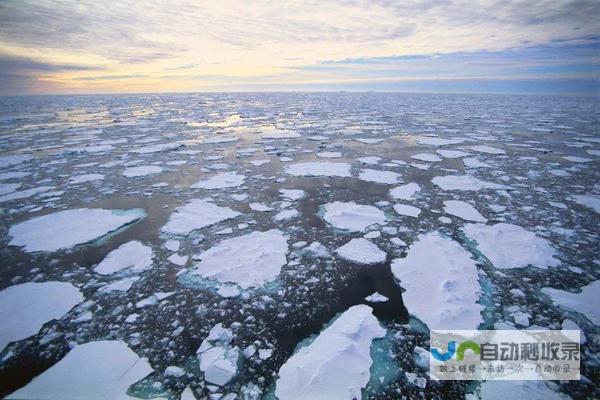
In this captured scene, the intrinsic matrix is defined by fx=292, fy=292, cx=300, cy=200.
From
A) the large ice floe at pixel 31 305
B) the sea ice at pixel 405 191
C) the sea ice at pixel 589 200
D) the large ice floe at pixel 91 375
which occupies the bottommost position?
the sea ice at pixel 405 191

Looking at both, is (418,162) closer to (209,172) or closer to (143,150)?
(209,172)

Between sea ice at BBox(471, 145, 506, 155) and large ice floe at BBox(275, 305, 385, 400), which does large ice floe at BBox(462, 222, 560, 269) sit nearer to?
large ice floe at BBox(275, 305, 385, 400)

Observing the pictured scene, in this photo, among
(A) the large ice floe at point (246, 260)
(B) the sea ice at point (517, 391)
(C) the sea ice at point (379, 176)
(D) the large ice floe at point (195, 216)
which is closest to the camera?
(B) the sea ice at point (517, 391)

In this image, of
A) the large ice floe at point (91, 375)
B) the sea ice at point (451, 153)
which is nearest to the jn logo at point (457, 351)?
the large ice floe at point (91, 375)

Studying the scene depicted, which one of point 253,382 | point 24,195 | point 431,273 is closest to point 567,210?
point 431,273

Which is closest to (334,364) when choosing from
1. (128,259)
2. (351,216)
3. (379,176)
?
(351,216)

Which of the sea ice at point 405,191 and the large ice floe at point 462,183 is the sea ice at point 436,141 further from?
the sea ice at point 405,191

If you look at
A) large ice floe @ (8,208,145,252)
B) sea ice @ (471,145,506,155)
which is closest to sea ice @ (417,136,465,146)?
sea ice @ (471,145,506,155)
